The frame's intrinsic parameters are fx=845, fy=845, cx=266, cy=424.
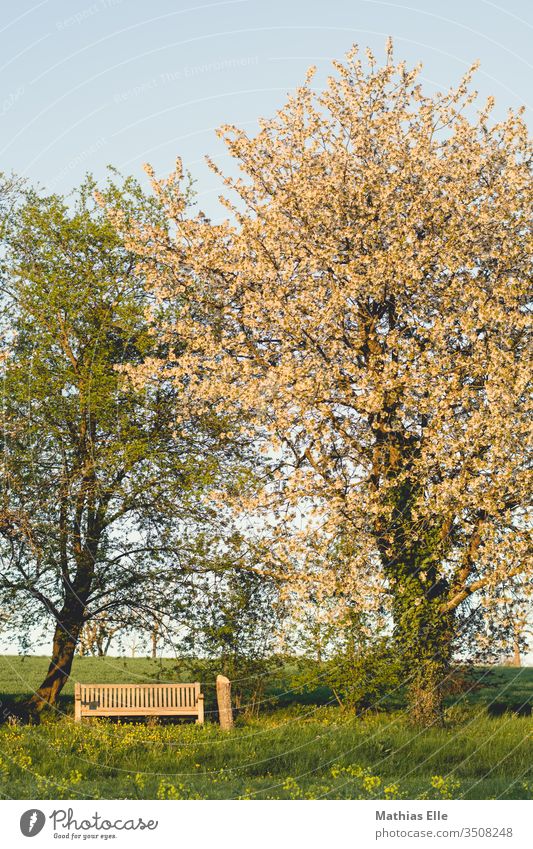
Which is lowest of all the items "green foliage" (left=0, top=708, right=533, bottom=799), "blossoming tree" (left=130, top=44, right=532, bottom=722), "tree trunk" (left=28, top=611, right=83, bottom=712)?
"green foliage" (left=0, top=708, right=533, bottom=799)

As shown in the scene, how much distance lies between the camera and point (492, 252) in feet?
65.9

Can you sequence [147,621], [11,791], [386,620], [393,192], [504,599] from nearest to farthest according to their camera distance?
[11,791], [504,599], [386,620], [393,192], [147,621]

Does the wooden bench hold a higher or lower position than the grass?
higher

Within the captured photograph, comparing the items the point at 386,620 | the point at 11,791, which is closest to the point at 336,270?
the point at 386,620

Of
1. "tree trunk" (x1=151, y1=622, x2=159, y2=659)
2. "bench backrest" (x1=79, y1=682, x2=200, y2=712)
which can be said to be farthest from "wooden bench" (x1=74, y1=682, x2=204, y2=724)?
"tree trunk" (x1=151, y1=622, x2=159, y2=659)

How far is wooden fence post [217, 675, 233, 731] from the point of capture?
1912 cm

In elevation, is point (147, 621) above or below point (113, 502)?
below

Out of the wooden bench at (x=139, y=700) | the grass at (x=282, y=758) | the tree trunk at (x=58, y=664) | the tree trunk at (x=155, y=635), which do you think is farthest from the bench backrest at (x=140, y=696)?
the tree trunk at (x=58, y=664)

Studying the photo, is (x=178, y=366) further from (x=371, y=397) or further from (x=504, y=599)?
(x=504, y=599)

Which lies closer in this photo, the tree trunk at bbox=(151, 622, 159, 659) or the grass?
the grass

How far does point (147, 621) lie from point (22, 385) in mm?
7260

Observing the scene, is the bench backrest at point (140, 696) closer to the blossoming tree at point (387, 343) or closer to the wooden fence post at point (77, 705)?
the wooden fence post at point (77, 705)

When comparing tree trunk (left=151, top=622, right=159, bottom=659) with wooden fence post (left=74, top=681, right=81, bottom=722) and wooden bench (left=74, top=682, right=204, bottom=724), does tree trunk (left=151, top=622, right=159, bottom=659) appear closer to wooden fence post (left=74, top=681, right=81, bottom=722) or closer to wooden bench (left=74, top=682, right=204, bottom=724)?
wooden bench (left=74, top=682, right=204, bottom=724)

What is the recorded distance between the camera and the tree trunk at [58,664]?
890 inches
